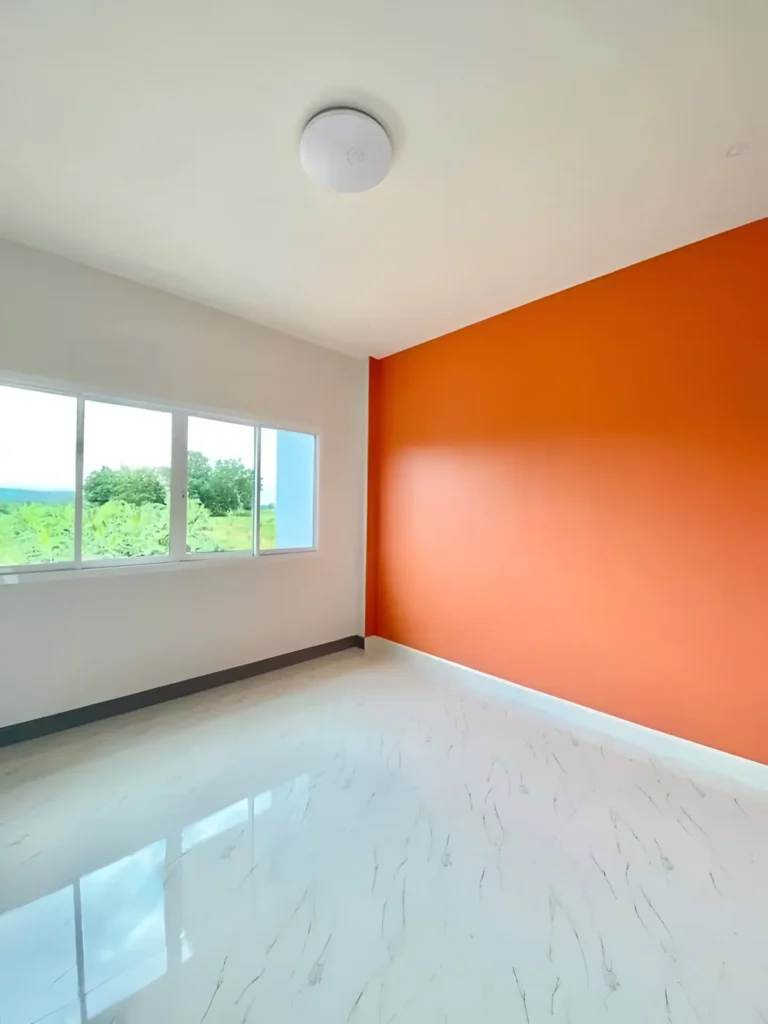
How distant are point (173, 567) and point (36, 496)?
858mm

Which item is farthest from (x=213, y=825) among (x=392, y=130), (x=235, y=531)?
(x=392, y=130)

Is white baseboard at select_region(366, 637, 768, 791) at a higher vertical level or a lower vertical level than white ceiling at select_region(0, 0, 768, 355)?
lower

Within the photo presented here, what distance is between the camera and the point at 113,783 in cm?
199

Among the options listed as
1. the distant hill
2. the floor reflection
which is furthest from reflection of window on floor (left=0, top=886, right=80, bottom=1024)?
the distant hill

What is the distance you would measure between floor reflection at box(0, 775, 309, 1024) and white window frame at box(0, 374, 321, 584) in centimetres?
159

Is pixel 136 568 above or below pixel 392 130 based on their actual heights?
below

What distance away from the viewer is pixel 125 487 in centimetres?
268

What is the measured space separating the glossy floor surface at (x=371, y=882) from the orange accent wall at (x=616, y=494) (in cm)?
54

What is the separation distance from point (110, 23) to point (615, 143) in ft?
5.80

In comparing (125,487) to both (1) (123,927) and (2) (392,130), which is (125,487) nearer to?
(1) (123,927)

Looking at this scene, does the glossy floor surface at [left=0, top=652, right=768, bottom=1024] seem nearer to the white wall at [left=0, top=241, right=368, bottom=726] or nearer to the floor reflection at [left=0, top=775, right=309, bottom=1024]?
the floor reflection at [left=0, top=775, right=309, bottom=1024]

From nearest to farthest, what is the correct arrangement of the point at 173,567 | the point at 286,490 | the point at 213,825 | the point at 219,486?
the point at 213,825 → the point at 173,567 → the point at 219,486 → the point at 286,490

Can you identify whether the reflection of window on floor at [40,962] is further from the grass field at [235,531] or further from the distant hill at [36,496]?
the grass field at [235,531]

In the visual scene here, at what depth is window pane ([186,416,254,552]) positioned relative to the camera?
117 inches
